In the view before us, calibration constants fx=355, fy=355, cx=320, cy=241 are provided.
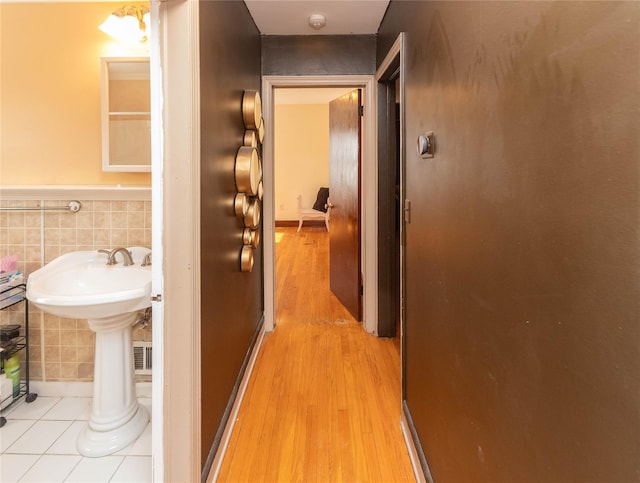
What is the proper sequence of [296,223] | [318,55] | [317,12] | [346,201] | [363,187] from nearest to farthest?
1. [317,12]
2. [318,55]
3. [363,187]
4. [346,201]
5. [296,223]

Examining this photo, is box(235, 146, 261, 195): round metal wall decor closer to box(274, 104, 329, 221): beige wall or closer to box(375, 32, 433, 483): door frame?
box(375, 32, 433, 483): door frame

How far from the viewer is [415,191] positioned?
1569mm

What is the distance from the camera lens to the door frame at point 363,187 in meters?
2.83

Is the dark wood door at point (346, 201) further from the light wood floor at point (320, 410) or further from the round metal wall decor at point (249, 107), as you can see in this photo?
the round metal wall decor at point (249, 107)

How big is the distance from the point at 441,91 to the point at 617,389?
40.3 inches

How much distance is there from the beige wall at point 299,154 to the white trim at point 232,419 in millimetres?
5601

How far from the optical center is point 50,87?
2.00 meters

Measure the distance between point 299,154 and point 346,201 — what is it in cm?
478

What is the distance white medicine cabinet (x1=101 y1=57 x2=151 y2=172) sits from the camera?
2.00 meters

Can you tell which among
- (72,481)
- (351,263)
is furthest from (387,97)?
(72,481)

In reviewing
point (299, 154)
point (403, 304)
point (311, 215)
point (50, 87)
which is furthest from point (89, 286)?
point (299, 154)

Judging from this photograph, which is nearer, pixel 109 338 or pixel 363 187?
pixel 109 338

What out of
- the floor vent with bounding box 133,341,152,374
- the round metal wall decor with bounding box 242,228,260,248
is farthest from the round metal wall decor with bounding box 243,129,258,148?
the floor vent with bounding box 133,341,152,374

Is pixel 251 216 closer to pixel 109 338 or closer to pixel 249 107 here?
pixel 249 107
